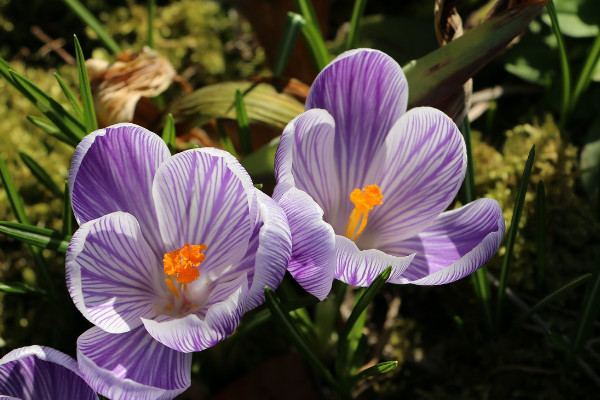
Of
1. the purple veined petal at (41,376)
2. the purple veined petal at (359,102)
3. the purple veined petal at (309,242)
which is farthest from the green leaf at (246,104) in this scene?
the purple veined petal at (41,376)

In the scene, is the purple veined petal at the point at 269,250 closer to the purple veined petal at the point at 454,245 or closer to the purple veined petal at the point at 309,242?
the purple veined petal at the point at 309,242

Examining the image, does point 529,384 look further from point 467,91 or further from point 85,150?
point 85,150

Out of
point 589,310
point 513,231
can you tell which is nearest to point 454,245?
point 513,231

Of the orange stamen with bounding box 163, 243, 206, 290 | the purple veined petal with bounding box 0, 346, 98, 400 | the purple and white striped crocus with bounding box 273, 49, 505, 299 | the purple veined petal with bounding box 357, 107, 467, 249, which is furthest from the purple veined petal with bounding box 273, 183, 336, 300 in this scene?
the purple veined petal with bounding box 0, 346, 98, 400

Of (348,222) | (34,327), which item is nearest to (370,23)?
(348,222)

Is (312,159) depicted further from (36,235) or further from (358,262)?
(36,235)
